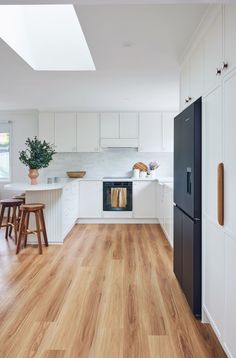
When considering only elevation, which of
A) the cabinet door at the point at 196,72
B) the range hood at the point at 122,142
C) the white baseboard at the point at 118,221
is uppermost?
the cabinet door at the point at 196,72

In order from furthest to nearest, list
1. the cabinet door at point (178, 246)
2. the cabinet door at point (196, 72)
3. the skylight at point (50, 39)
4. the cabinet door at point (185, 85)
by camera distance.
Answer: the skylight at point (50, 39), the cabinet door at point (185, 85), the cabinet door at point (178, 246), the cabinet door at point (196, 72)

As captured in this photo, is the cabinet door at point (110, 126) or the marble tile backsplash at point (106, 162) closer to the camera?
the cabinet door at point (110, 126)

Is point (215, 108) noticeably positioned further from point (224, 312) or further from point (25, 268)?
point (25, 268)

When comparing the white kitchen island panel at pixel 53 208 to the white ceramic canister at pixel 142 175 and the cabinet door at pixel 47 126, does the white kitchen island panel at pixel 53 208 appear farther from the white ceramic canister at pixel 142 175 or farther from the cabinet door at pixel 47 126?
the white ceramic canister at pixel 142 175

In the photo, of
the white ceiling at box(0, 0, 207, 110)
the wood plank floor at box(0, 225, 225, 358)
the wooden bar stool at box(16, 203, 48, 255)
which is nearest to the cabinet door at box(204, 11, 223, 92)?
the white ceiling at box(0, 0, 207, 110)

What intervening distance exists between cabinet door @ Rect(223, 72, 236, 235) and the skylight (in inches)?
83.1

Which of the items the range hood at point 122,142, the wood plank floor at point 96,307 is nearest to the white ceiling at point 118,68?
the range hood at point 122,142

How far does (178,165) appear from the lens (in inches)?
115

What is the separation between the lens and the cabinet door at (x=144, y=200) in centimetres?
598

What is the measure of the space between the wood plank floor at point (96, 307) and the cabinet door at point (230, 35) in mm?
1841

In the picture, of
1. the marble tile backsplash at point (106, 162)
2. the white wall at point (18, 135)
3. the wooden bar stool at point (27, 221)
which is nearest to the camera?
the wooden bar stool at point (27, 221)

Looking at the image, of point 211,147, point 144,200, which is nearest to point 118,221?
point 144,200

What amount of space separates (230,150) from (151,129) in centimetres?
461

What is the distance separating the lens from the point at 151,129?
6227 millimetres
